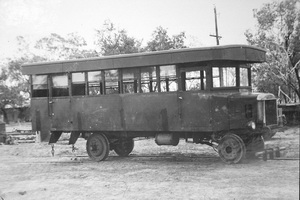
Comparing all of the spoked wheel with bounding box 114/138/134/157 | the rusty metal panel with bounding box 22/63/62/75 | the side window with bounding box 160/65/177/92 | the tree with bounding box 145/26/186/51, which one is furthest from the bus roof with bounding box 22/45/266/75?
the tree with bounding box 145/26/186/51

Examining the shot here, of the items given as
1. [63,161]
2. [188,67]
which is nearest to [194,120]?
[188,67]

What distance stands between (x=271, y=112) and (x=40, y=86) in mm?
7057

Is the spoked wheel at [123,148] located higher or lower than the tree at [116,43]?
lower

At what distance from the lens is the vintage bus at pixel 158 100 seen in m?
8.73

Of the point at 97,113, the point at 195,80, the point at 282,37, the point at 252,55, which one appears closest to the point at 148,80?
the point at 195,80

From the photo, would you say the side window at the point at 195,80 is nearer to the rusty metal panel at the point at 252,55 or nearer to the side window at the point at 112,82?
the rusty metal panel at the point at 252,55

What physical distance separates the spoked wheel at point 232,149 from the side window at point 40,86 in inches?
229

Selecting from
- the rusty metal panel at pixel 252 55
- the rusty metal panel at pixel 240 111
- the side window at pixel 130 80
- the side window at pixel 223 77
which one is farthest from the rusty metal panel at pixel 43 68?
the rusty metal panel at pixel 252 55

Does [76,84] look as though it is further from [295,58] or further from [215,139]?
[295,58]

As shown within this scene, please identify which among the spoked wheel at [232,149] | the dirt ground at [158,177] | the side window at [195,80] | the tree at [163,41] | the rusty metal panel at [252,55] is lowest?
the dirt ground at [158,177]

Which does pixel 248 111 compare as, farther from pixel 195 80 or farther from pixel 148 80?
pixel 148 80

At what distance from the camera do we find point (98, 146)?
11.0 metres

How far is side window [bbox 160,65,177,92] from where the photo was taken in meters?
9.49

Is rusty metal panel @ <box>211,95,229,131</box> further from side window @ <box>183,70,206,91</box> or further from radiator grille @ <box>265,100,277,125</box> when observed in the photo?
radiator grille @ <box>265,100,277,125</box>
